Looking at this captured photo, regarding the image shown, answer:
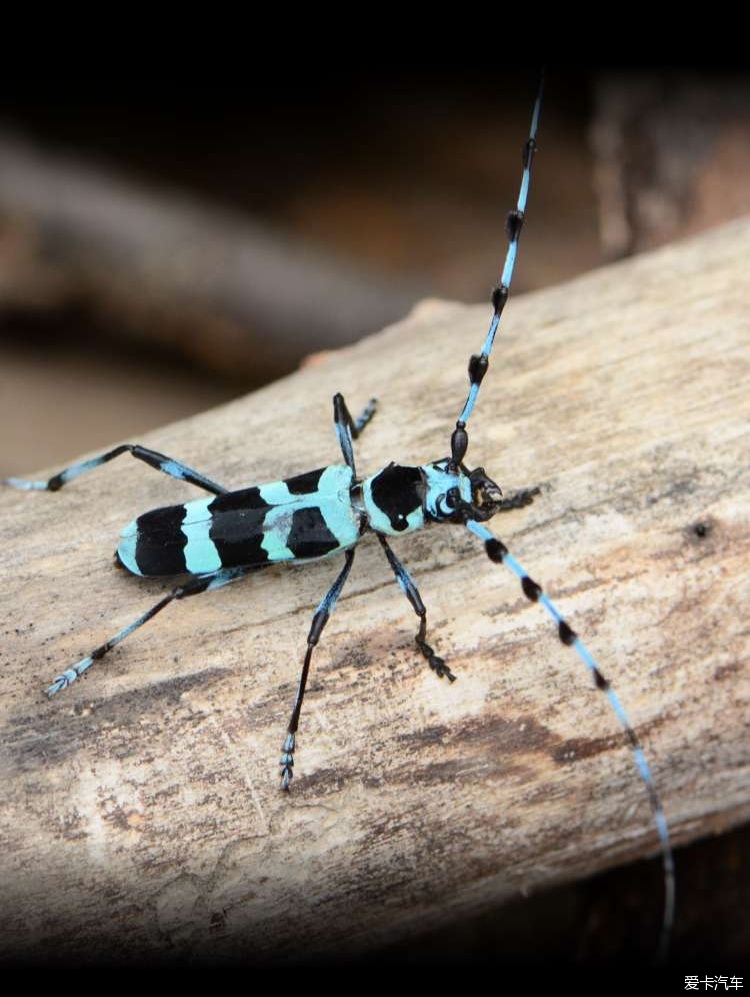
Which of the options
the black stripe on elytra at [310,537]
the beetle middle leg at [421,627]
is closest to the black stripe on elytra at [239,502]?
the black stripe on elytra at [310,537]

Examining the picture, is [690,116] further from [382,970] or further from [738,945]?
[382,970]

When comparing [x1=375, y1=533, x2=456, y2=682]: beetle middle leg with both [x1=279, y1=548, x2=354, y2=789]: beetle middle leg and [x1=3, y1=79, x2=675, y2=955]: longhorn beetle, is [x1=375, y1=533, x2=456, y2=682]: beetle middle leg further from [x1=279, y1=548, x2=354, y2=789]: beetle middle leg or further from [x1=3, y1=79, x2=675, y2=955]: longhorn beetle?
[x1=279, y1=548, x2=354, y2=789]: beetle middle leg

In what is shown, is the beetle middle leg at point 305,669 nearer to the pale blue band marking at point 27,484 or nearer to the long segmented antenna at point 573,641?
the long segmented antenna at point 573,641

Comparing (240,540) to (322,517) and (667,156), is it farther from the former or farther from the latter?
(667,156)

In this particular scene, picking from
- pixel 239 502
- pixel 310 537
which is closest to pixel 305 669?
pixel 310 537

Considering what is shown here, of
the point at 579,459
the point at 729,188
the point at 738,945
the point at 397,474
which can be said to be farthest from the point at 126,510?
the point at 729,188
